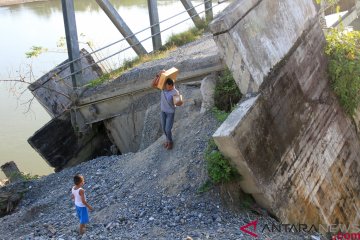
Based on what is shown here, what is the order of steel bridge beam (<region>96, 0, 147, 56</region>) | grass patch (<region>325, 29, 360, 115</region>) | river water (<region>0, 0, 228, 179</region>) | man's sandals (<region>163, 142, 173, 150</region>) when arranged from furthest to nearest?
river water (<region>0, 0, 228, 179</region>) → steel bridge beam (<region>96, 0, 147, 56</region>) → grass patch (<region>325, 29, 360, 115</region>) → man's sandals (<region>163, 142, 173, 150</region>)

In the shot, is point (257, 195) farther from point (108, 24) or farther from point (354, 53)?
point (108, 24)

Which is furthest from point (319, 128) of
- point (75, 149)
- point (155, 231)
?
point (75, 149)

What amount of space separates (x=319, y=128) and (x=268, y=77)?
1259 millimetres

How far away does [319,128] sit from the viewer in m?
6.80

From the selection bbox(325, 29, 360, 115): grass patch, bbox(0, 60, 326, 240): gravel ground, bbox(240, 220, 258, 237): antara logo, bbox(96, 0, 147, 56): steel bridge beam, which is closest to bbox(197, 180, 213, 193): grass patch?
bbox(0, 60, 326, 240): gravel ground

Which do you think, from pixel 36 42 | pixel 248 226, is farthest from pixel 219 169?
pixel 36 42

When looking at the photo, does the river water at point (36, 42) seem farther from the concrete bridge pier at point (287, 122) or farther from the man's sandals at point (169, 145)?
the concrete bridge pier at point (287, 122)

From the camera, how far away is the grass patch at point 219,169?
5.32 metres

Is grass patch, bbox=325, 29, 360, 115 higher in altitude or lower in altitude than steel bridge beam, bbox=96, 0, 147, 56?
lower

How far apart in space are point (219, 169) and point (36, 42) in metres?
12.6

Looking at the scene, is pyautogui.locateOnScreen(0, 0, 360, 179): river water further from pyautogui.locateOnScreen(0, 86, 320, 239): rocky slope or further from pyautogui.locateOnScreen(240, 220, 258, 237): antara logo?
pyautogui.locateOnScreen(240, 220, 258, 237): antara logo

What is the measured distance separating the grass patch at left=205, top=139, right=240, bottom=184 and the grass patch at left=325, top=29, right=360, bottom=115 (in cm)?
278

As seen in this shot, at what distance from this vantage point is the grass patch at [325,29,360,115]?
7121 millimetres

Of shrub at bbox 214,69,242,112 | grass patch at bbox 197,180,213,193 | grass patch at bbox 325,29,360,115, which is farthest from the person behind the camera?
grass patch at bbox 325,29,360,115
